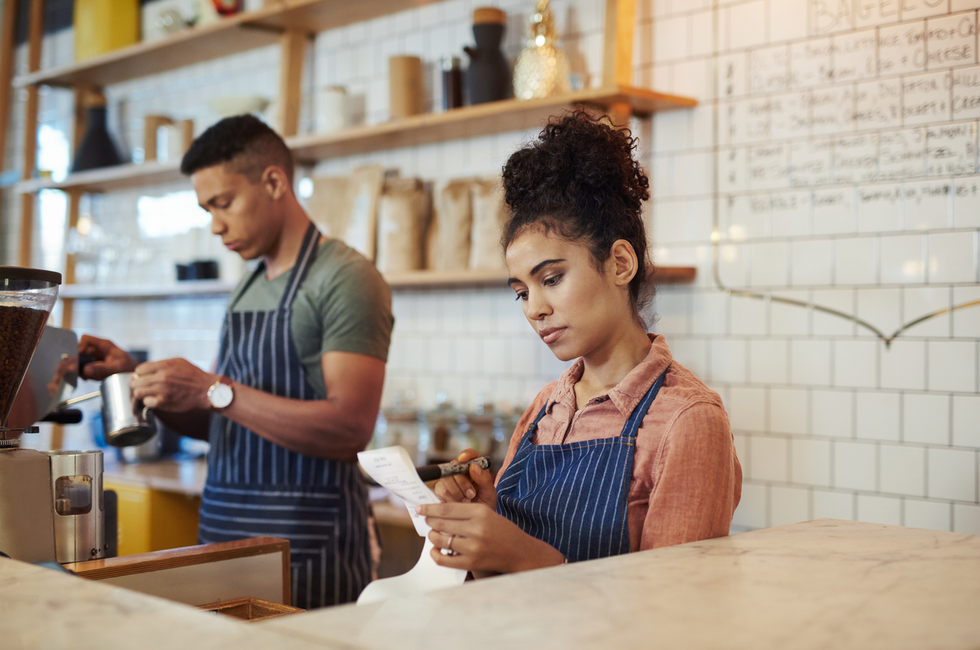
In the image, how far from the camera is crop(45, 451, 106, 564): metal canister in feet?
4.49

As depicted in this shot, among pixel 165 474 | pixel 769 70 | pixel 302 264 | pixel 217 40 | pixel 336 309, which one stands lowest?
pixel 165 474

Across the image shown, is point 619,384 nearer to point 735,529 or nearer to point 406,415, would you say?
point 735,529

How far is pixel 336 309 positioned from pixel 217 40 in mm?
2373

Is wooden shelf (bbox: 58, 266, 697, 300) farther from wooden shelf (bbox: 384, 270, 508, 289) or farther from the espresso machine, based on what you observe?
the espresso machine

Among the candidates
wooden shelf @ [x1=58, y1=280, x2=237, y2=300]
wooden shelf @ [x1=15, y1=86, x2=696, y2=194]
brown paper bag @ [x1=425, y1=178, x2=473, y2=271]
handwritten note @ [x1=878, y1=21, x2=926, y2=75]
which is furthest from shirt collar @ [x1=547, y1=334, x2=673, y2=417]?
wooden shelf @ [x1=58, y1=280, x2=237, y2=300]

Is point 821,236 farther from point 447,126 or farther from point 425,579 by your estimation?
point 425,579

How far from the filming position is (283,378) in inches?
83.4

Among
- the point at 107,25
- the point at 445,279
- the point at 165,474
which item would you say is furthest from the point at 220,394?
the point at 107,25

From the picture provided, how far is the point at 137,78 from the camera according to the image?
464 cm

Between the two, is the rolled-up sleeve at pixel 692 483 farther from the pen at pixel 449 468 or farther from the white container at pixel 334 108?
the white container at pixel 334 108

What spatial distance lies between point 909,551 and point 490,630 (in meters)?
0.58

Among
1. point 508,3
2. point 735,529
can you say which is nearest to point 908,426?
point 735,529

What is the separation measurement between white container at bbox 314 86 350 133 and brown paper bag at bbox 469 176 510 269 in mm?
759

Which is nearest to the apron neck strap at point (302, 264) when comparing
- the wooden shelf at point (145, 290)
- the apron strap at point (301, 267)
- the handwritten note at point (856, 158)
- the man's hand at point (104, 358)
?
the apron strap at point (301, 267)
